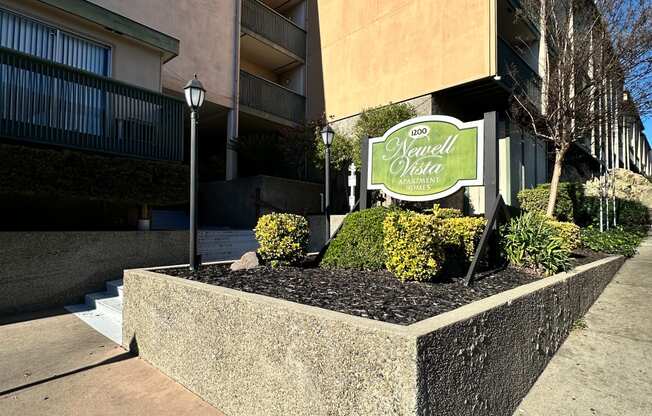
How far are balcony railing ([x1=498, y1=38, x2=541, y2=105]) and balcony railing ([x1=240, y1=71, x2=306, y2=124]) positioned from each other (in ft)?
25.2

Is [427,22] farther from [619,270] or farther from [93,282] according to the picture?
[93,282]

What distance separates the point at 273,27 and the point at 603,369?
14740 millimetres

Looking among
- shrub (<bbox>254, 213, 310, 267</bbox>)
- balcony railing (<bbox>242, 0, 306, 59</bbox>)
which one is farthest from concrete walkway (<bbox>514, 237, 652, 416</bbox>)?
balcony railing (<bbox>242, 0, 306, 59</bbox>)

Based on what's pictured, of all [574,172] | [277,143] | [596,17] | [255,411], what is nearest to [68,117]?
[255,411]

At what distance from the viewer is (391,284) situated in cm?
432

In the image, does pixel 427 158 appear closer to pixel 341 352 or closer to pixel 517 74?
pixel 341 352

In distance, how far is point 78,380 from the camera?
12.1 ft

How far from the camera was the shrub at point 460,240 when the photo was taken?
5.05m

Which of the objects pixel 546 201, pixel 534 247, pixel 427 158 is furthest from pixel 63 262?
pixel 546 201

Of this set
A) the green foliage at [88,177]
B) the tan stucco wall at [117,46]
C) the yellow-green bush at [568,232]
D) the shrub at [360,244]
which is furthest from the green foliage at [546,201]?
the tan stucco wall at [117,46]

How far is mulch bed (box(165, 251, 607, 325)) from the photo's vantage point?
3.24 metres

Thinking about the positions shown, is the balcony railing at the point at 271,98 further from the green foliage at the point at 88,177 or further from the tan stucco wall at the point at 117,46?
the green foliage at the point at 88,177

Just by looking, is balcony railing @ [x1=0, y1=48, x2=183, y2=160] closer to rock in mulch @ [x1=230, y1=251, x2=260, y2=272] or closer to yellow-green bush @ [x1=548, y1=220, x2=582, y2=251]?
rock in mulch @ [x1=230, y1=251, x2=260, y2=272]

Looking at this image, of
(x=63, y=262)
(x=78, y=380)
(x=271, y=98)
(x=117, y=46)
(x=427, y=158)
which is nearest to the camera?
(x=78, y=380)
